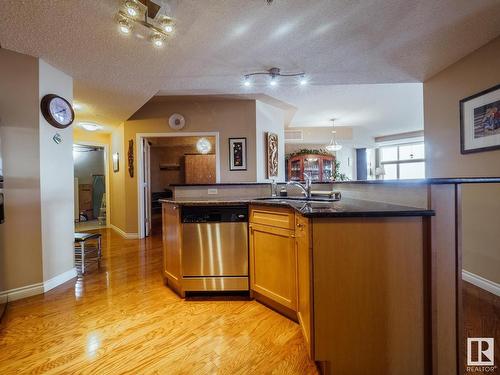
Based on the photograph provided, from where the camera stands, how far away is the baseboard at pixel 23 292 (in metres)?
2.06

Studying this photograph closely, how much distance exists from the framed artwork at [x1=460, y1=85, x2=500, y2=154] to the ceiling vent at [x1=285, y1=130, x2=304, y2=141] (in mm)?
4421

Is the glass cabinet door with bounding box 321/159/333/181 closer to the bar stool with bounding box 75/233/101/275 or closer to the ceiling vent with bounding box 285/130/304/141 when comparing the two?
the ceiling vent with bounding box 285/130/304/141

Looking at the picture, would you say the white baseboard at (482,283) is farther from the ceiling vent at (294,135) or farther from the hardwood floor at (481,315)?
the ceiling vent at (294,135)

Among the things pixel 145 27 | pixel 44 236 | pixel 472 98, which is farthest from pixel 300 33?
pixel 44 236

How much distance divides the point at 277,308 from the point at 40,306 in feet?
6.38

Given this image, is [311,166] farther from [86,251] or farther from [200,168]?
[86,251]

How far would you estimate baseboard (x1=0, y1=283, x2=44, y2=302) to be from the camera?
6.75 ft

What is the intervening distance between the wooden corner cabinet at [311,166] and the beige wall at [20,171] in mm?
5431

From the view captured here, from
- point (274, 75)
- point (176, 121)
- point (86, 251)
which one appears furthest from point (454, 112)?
point (86, 251)

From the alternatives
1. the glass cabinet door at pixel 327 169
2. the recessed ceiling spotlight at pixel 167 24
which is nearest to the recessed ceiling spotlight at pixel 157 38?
the recessed ceiling spotlight at pixel 167 24

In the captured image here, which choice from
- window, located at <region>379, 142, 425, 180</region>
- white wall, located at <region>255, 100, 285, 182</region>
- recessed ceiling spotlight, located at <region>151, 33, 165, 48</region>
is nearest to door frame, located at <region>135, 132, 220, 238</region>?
white wall, located at <region>255, 100, 285, 182</region>

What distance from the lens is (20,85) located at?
216cm

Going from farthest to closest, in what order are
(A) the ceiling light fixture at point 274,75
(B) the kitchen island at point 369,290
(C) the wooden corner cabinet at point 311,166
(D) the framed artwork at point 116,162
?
(C) the wooden corner cabinet at point 311,166
(D) the framed artwork at point 116,162
(A) the ceiling light fixture at point 274,75
(B) the kitchen island at point 369,290

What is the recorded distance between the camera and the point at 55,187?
2.40 metres
